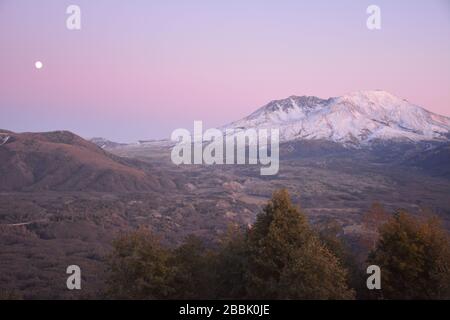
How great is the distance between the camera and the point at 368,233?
48281 millimetres

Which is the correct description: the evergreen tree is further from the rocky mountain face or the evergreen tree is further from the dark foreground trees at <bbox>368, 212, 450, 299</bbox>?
the rocky mountain face

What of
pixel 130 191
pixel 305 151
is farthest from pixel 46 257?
pixel 305 151

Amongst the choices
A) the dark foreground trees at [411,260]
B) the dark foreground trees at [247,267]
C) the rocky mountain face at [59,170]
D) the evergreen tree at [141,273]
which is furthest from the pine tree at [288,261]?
the rocky mountain face at [59,170]

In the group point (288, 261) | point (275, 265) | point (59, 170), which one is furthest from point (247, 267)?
point (59, 170)

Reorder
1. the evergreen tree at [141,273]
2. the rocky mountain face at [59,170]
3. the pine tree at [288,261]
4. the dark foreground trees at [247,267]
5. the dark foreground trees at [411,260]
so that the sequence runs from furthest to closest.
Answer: the rocky mountain face at [59,170] → the dark foreground trees at [411,260] → the evergreen tree at [141,273] → the dark foreground trees at [247,267] → the pine tree at [288,261]

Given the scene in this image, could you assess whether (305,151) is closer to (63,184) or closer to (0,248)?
(63,184)

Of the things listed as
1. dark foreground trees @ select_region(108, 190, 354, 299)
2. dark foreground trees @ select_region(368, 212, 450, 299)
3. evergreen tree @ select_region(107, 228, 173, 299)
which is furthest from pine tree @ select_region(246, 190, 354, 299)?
evergreen tree @ select_region(107, 228, 173, 299)

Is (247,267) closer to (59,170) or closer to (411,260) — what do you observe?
(411,260)

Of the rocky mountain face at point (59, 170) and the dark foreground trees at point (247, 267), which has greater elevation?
the rocky mountain face at point (59, 170)

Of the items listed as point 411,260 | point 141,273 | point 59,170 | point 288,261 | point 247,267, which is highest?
point 59,170

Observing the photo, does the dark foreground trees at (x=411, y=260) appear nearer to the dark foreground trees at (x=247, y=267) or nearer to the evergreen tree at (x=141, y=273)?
the dark foreground trees at (x=247, y=267)

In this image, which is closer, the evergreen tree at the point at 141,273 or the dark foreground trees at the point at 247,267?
the dark foreground trees at the point at 247,267
